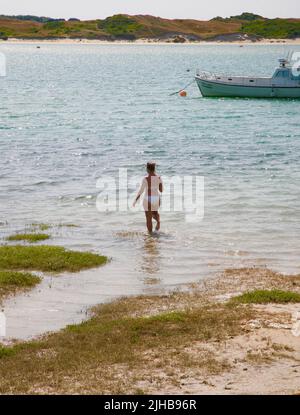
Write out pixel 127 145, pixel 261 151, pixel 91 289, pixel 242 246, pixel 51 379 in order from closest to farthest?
1. pixel 51 379
2. pixel 91 289
3. pixel 242 246
4. pixel 261 151
5. pixel 127 145

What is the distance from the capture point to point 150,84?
105000mm

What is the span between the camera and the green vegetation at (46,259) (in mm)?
18453

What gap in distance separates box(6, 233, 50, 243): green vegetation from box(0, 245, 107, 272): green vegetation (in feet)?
4.28

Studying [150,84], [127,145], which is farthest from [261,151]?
[150,84]

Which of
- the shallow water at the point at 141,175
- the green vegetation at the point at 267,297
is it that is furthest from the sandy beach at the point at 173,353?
the shallow water at the point at 141,175

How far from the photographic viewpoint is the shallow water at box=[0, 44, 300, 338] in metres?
17.9

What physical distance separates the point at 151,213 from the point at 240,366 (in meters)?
10.7

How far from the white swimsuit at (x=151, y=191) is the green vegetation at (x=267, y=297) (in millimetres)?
6686

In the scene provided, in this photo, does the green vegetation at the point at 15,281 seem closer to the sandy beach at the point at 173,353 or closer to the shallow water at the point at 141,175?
the shallow water at the point at 141,175

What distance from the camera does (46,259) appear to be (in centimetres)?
1889

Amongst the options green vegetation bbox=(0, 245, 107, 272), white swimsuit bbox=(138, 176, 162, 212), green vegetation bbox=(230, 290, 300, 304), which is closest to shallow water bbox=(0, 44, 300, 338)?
green vegetation bbox=(0, 245, 107, 272)

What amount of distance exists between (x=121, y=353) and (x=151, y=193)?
9.76 meters
